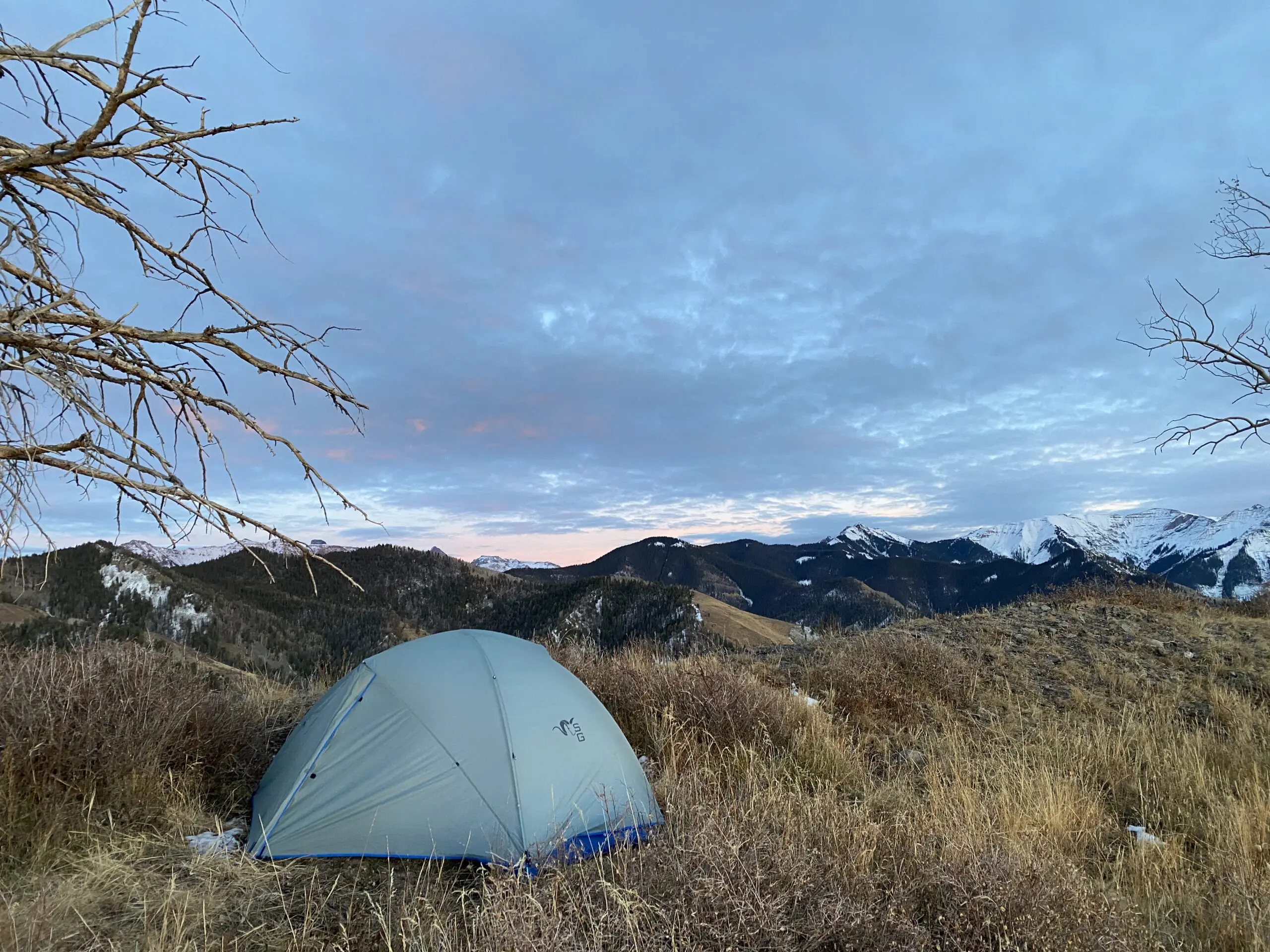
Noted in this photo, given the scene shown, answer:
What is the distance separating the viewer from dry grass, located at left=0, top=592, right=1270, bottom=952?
304cm

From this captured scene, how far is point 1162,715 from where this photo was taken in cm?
841

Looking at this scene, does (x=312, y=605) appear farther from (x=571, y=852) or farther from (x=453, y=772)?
(x=571, y=852)

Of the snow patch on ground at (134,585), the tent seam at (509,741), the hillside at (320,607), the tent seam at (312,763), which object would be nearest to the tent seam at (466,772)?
the tent seam at (509,741)

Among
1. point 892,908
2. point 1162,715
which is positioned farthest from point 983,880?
point 1162,715

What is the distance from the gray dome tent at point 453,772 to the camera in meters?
4.54

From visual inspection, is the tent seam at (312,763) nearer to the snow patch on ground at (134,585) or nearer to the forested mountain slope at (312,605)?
the forested mountain slope at (312,605)

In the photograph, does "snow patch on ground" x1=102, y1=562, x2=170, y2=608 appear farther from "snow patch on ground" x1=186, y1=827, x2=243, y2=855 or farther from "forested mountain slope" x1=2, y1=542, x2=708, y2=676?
"snow patch on ground" x1=186, y1=827, x2=243, y2=855

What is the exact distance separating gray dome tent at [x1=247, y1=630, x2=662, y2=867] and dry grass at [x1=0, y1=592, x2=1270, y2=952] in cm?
26

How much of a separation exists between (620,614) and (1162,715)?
396 ft

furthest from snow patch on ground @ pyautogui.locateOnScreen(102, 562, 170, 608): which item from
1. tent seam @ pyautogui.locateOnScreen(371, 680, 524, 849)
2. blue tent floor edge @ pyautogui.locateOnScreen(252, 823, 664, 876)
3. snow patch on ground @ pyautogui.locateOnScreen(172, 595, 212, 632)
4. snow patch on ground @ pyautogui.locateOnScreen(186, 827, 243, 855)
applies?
blue tent floor edge @ pyautogui.locateOnScreen(252, 823, 664, 876)

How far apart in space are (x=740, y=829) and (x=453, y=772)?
2.20m

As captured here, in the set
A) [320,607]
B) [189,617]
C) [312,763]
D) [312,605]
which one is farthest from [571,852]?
[312,605]

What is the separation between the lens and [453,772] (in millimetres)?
4781

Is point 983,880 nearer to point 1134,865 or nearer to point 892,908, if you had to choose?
point 892,908
